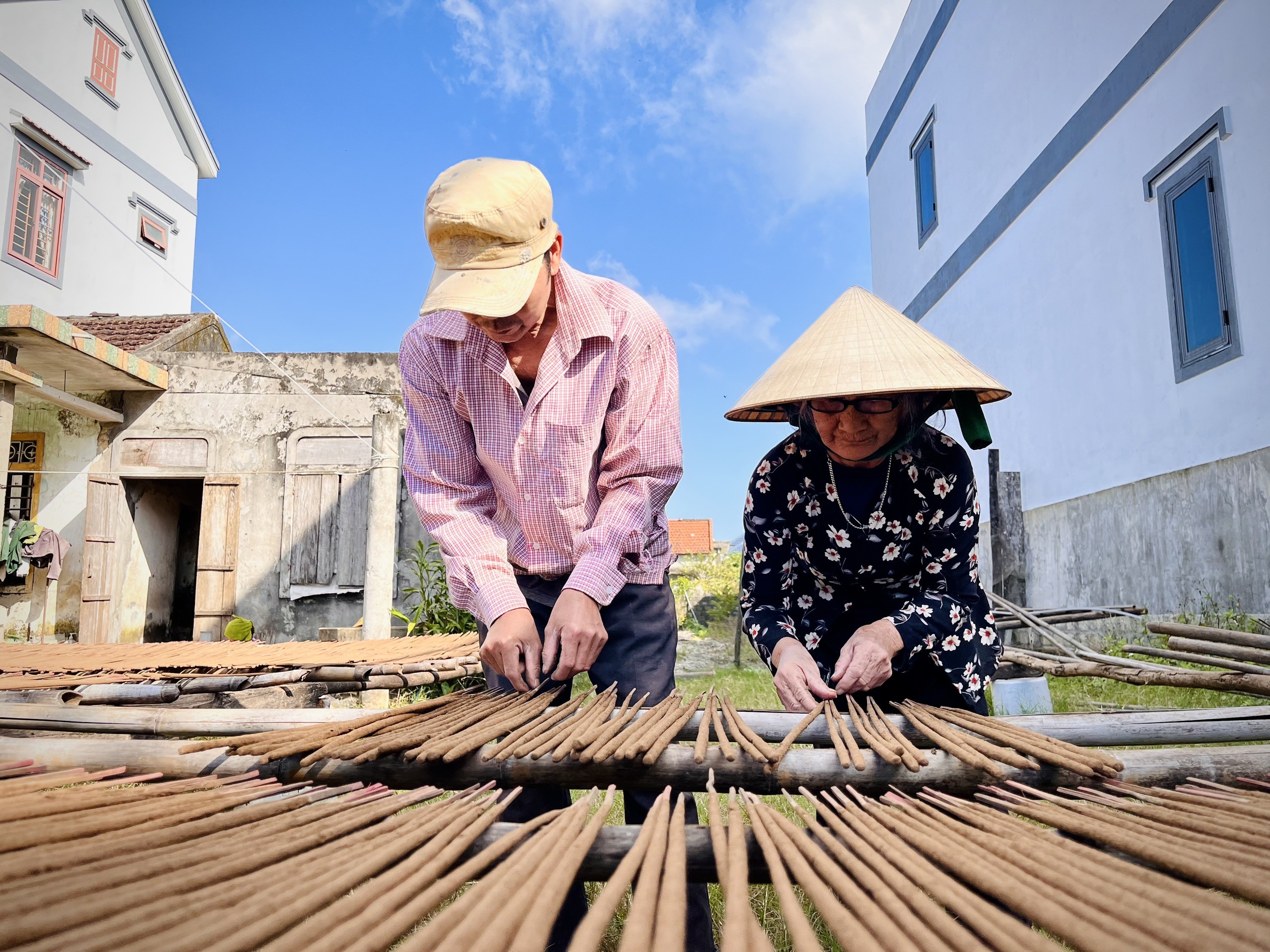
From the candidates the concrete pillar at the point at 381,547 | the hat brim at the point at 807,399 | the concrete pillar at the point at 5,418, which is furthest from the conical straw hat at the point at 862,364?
the concrete pillar at the point at 5,418

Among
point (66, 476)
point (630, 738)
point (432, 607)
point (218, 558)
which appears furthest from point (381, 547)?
point (630, 738)

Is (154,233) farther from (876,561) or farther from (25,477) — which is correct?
(876,561)

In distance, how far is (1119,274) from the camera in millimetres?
5957

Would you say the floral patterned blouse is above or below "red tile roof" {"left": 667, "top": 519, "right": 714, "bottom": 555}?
below

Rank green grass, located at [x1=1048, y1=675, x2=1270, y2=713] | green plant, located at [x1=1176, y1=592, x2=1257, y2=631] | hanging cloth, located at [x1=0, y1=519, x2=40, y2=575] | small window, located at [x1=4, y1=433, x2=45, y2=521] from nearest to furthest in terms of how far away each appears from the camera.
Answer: green grass, located at [x1=1048, y1=675, x2=1270, y2=713] < green plant, located at [x1=1176, y1=592, x2=1257, y2=631] < hanging cloth, located at [x1=0, y1=519, x2=40, y2=575] < small window, located at [x1=4, y1=433, x2=45, y2=521]

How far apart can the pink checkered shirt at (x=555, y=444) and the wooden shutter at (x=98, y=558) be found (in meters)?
8.27

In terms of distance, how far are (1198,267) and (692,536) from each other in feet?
50.9

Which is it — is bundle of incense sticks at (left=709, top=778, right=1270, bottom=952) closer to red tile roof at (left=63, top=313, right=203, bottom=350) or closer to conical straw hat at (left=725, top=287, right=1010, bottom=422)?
conical straw hat at (left=725, top=287, right=1010, bottom=422)

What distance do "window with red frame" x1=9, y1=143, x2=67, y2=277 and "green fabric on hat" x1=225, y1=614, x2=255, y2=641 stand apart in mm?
5966

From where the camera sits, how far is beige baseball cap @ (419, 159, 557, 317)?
154cm

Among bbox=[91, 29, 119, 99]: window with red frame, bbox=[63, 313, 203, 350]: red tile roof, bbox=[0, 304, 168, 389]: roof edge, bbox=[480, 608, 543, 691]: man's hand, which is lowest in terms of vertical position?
bbox=[480, 608, 543, 691]: man's hand

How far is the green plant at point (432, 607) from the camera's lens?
6582mm

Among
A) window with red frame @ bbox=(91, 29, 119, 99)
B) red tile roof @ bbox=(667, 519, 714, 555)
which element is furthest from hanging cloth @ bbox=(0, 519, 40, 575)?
red tile roof @ bbox=(667, 519, 714, 555)

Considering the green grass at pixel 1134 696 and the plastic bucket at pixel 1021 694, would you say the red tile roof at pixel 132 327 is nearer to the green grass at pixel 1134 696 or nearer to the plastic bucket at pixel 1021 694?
the plastic bucket at pixel 1021 694
